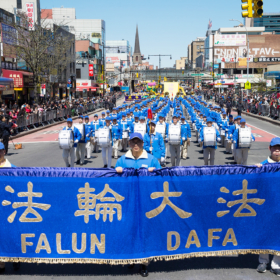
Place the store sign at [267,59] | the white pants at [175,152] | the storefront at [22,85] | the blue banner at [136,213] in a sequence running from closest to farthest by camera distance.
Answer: the blue banner at [136,213] → the white pants at [175,152] → the storefront at [22,85] → the store sign at [267,59]

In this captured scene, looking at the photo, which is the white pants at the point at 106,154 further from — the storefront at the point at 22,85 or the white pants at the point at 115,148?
the storefront at the point at 22,85

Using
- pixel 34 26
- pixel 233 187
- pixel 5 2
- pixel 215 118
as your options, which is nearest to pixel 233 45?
pixel 5 2

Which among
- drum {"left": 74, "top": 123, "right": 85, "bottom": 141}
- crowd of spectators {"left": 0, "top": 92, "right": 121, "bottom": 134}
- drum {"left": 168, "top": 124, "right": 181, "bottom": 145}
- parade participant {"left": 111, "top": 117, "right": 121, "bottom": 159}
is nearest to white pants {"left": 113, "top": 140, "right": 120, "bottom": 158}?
parade participant {"left": 111, "top": 117, "right": 121, "bottom": 159}

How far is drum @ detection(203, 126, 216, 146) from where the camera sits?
12688 mm

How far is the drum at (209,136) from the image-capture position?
41.6ft

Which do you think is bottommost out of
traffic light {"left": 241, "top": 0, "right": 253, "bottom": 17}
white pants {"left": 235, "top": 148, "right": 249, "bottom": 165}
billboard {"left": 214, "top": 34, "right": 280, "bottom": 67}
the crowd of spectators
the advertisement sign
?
white pants {"left": 235, "top": 148, "right": 249, "bottom": 165}

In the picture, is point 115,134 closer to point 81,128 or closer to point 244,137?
point 81,128

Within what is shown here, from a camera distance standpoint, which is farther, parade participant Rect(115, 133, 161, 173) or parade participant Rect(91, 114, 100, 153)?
parade participant Rect(91, 114, 100, 153)

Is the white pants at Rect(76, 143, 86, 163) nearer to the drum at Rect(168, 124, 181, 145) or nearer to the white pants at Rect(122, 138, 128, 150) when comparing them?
the white pants at Rect(122, 138, 128, 150)

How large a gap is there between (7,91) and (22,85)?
7.64 ft

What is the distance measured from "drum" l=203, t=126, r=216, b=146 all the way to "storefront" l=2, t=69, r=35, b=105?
1033 inches

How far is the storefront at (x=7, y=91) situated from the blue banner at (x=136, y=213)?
2688 centimetres

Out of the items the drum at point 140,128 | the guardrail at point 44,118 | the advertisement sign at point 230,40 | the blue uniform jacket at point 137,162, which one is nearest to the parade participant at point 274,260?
the blue uniform jacket at point 137,162

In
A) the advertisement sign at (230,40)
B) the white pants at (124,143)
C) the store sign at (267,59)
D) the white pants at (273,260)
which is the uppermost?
the advertisement sign at (230,40)
